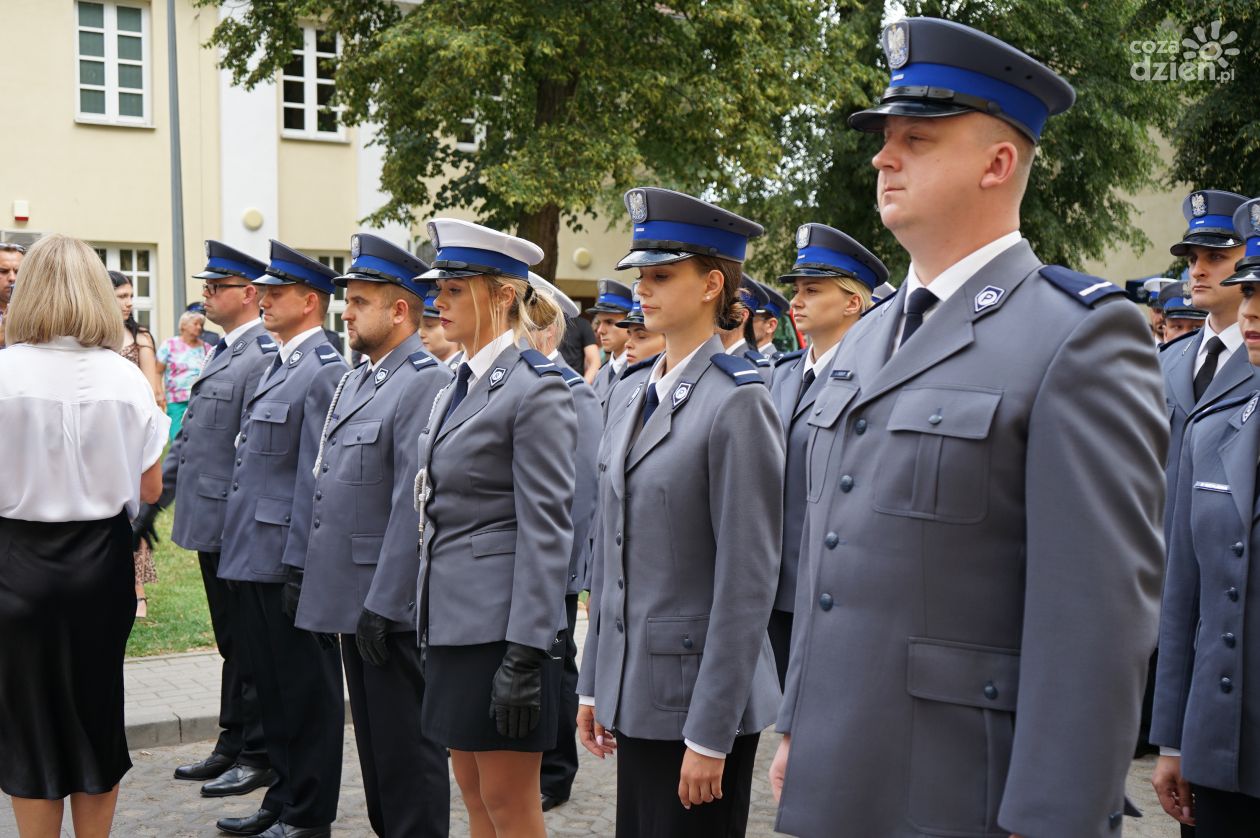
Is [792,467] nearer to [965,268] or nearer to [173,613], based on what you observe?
[965,268]

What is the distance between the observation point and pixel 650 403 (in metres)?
3.47

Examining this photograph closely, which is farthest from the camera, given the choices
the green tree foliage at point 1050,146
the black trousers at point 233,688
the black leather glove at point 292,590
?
the green tree foliage at point 1050,146

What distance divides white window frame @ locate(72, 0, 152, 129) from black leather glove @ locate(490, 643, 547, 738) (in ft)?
66.0

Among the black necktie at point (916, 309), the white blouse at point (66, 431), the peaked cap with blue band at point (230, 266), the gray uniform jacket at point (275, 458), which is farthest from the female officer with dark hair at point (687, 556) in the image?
the peaked cap with blue band at point (230, 266)

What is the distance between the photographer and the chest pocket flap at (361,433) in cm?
462

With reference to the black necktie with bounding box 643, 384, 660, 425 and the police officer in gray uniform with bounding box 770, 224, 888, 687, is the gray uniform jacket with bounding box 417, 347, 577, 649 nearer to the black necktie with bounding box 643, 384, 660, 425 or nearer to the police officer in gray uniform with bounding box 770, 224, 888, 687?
the black necktie with bounding box 643, 384, 660, 425

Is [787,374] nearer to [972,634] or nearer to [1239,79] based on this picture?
[972,634]

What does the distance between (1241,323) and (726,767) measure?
181 cm

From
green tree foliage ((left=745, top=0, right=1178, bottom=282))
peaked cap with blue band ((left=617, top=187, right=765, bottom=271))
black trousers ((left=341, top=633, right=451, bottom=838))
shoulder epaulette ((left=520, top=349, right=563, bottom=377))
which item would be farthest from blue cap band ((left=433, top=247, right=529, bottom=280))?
green tree foliage ((left=745, top=0, right=1178, bottom=282))

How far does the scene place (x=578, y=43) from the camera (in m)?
17.0

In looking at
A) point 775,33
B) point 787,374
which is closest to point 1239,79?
point 775,33

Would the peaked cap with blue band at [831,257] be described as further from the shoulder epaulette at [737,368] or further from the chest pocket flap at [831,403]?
the chest pocket flap at [831,403]

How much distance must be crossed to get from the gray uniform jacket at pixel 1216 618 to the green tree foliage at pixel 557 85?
521 inches

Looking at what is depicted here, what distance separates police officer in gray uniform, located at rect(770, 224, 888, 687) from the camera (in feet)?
16.0
